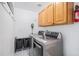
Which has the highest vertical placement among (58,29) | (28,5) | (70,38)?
(28,5)

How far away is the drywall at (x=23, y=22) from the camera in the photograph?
83 centimetres

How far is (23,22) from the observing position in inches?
33.5

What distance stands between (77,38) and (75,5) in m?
0.40

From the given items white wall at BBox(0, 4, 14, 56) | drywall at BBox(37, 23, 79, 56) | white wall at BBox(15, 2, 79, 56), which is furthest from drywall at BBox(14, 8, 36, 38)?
drywall at BBox(37, 23, 79, 56)

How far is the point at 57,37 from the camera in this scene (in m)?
1.24

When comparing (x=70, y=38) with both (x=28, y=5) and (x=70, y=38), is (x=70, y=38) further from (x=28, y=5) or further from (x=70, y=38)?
(x=28, y=5)

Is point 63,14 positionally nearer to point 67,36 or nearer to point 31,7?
point 67,36

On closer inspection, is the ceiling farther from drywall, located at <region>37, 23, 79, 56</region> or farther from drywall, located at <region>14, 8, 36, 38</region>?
drywall, located at <region>37, 23, 79, 56</region>

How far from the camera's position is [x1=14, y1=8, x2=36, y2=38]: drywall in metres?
0.83

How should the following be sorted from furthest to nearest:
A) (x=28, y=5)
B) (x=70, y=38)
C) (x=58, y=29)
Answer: (x=58, y=29) → (x=70, y=38) → (x=28, y=5)

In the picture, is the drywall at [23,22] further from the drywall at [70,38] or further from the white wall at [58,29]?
the drywall at [70,38]

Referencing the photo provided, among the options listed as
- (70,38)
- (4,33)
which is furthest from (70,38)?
(4,33)

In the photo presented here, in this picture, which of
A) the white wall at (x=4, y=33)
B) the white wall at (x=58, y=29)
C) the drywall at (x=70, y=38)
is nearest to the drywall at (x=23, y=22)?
the white wall at (x=58, y=29)

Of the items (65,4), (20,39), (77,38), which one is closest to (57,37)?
(77,38)
